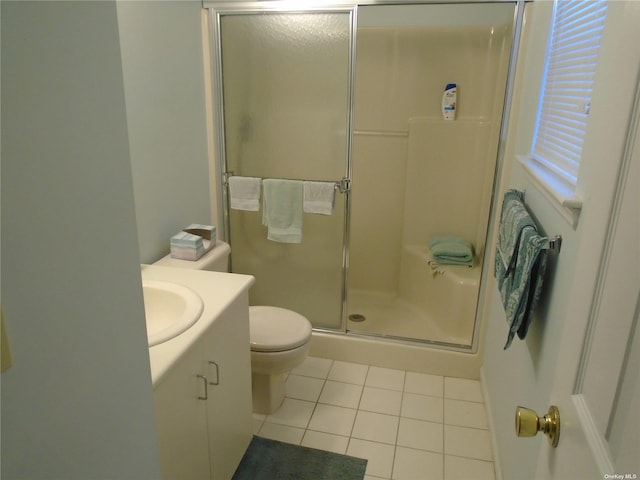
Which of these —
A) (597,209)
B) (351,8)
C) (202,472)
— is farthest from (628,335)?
(351,8)

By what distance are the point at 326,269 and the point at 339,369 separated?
0.57 m

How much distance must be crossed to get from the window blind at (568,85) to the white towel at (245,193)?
1.41 meters

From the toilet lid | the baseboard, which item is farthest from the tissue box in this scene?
the baseboard

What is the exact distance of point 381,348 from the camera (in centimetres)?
270

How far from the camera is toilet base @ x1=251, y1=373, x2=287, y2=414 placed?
89.0 inches

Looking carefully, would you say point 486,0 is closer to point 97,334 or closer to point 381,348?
point 381,348

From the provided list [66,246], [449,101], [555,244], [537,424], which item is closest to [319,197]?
[449,101]

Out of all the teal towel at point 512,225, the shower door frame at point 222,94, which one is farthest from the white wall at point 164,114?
the teal towel at point 512,225

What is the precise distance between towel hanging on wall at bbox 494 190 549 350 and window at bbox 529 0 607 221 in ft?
0.48

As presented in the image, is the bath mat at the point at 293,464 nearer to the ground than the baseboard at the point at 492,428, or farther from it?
nearer to the ground

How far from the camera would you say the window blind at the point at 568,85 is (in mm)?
1308

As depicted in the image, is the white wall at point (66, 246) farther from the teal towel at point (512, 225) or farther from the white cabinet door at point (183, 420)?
the teal towel at point (512, 225)

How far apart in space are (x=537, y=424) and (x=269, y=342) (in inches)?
56.9

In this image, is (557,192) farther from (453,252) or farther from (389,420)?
(453,252)
